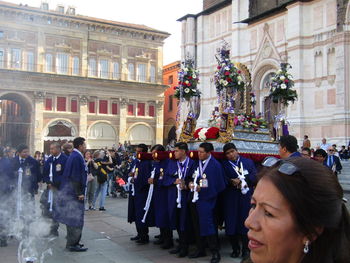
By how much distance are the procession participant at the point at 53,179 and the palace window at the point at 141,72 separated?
124 feet

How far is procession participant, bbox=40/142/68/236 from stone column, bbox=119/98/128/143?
116 ft

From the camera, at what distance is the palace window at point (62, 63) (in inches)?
1622

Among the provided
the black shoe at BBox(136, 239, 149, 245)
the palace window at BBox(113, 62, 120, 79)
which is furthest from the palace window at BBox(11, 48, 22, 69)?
the black shoe at BBox(136, 239, 149, 245)

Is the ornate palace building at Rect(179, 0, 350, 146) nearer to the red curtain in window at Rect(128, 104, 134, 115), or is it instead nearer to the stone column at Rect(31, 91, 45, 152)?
the red curtain in window at Rect(128, 104, 134, 115)

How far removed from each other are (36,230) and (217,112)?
18.7 feet

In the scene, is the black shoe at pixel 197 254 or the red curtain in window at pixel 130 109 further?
the red curtain in window at pixel 130 109

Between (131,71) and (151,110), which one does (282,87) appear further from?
(151,110)

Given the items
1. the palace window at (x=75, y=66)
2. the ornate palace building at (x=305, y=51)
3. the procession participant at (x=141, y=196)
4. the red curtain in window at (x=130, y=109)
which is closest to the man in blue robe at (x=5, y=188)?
the procession participant at (x=141, y=196)

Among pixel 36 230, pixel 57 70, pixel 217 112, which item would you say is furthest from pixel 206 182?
pixel 57 70

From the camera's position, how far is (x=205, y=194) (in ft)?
24.3

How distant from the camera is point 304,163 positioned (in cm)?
162

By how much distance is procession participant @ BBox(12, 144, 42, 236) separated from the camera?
9.01m

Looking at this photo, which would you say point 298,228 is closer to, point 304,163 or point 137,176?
point 304,163

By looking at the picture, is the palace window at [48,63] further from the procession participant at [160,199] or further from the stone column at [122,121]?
the procession participant at [160,199]
